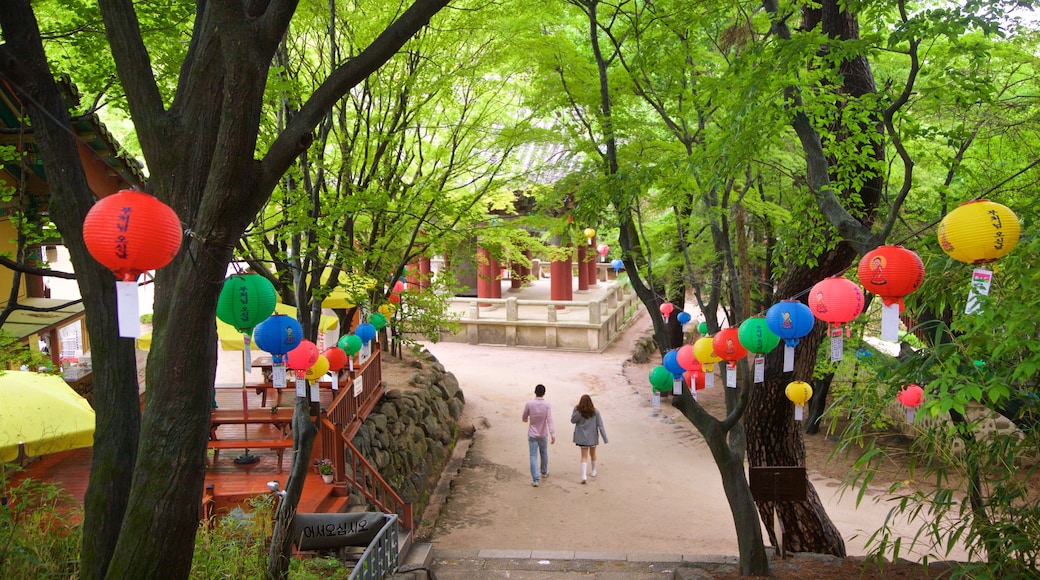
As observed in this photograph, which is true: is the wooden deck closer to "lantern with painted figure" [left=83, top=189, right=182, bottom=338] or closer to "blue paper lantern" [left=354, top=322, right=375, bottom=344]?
"blue paper lantern" [left=354, top=322, right=375, bottom=344]

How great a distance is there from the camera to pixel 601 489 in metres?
12.3

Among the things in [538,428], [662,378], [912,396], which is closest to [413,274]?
[538,428]

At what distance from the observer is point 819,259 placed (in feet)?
25.9

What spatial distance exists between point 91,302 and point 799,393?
6.96 metres

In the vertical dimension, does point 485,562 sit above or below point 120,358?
below

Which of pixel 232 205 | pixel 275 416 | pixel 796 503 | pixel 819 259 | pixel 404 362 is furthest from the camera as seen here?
pixel 404 362

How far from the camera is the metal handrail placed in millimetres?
6550

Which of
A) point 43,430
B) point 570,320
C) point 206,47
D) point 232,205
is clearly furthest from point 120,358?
point 570,320

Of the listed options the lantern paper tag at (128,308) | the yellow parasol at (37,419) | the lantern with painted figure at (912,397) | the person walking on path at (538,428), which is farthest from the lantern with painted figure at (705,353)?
the yellow parasol at (37,419)

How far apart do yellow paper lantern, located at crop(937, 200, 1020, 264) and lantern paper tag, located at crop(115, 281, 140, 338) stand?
455 centimetres

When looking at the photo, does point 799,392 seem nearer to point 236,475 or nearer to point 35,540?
point 236,475

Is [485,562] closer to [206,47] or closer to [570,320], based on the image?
[206,47]

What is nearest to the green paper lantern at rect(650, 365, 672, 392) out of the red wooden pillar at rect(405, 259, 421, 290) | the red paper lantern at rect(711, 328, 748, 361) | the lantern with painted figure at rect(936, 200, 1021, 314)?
the red paper lantern at rect(711, 328, 748, 361)

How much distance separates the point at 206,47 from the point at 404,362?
13.2m
